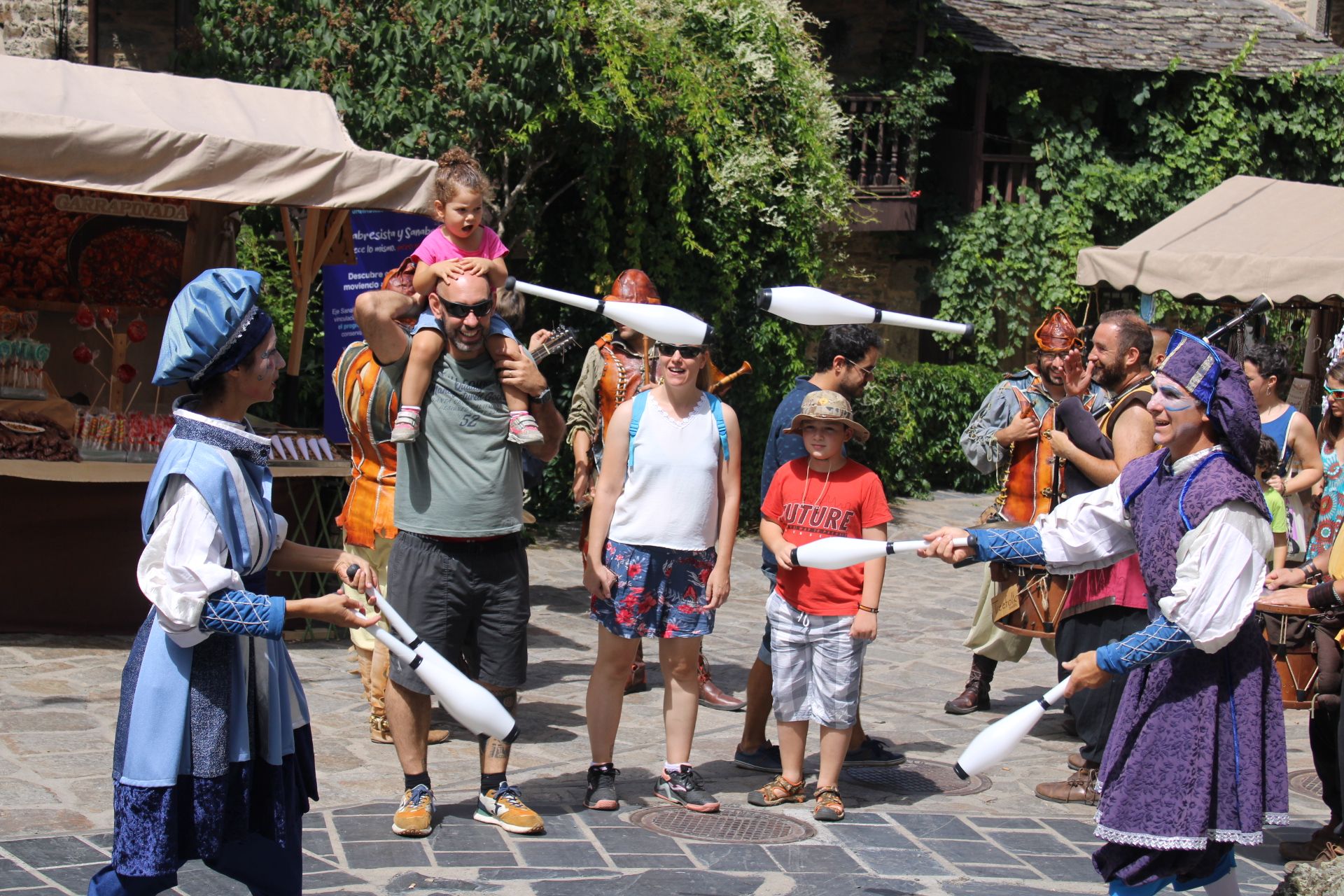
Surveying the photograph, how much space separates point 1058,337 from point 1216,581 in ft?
10.1

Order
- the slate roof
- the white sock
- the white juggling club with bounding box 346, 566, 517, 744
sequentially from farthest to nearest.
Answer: the slate roof
the white sock
the white juggling club with bounding box 346, 566, 517, 744

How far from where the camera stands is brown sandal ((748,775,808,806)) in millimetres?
5480

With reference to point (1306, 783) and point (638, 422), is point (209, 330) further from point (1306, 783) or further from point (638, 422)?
point (1306, 783)

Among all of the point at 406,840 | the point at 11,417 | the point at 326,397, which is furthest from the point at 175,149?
the point at 406,840

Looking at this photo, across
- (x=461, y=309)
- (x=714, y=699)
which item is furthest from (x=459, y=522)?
(x=714, y=699)

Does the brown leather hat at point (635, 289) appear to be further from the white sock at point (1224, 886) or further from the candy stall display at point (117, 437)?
the white sock at point (1224, 886)

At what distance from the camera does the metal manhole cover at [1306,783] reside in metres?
6.01

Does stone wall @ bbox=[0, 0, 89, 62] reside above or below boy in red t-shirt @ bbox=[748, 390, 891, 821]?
above

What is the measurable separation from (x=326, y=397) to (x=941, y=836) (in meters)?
5.30

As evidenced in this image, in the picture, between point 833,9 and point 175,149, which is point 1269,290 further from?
point 833,9

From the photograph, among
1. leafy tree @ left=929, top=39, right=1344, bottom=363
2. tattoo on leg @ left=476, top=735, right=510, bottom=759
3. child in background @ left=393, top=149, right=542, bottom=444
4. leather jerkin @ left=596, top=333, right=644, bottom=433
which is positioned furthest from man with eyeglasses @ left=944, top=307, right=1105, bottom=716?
leafy tree @ left=929, top=39, right=1344, bottom=363

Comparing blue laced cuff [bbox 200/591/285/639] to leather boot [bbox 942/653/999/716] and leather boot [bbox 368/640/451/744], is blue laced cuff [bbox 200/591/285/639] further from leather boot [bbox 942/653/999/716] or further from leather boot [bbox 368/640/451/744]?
leather boot [bbox 942/653/999/716]

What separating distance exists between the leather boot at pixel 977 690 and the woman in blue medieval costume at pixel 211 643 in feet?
13.6

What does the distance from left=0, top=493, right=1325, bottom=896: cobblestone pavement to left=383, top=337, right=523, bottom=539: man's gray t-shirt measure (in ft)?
3.50
